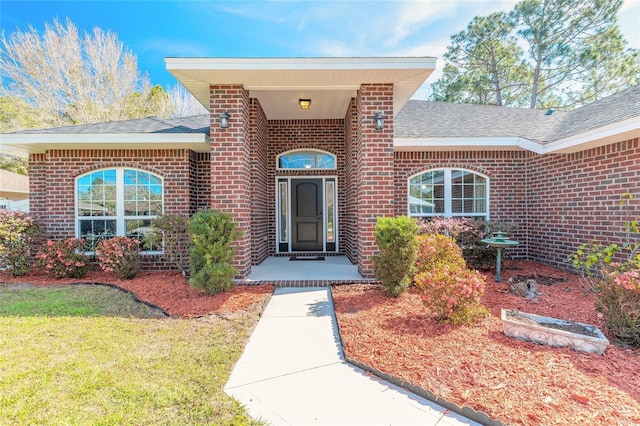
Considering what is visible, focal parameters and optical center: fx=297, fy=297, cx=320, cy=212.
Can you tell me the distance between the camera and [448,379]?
92.0 inches

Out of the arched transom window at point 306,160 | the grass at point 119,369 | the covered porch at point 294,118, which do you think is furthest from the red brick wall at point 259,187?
the grass at point 119,369

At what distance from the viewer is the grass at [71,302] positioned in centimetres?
399

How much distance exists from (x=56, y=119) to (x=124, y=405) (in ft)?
66.6

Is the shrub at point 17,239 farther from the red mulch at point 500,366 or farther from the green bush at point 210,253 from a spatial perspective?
the red mulch at point 500,366

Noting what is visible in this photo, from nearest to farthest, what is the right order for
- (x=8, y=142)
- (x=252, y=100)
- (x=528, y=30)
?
1. (x=8, y=142)
2. (x=252, y=100)
3. (x=528, y=30)

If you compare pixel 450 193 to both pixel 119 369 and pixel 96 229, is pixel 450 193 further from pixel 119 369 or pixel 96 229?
pixel 96 229

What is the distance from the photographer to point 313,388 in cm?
235

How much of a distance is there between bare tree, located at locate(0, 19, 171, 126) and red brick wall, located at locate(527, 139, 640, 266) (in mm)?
20697

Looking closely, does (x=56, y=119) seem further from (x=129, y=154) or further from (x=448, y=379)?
(x=448, y=379)

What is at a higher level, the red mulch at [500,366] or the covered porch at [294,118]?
the covered porch at [294,118]

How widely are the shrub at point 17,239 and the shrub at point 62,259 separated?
0.40 m

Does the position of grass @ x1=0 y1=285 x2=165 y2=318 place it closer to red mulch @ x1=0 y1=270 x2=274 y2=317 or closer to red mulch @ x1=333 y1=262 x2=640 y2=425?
red mulch @ x1=0 y1=270 x2=274 y2=317

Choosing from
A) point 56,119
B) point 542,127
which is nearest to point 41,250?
point 542,127

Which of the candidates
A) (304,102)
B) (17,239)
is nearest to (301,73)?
(304,102)
